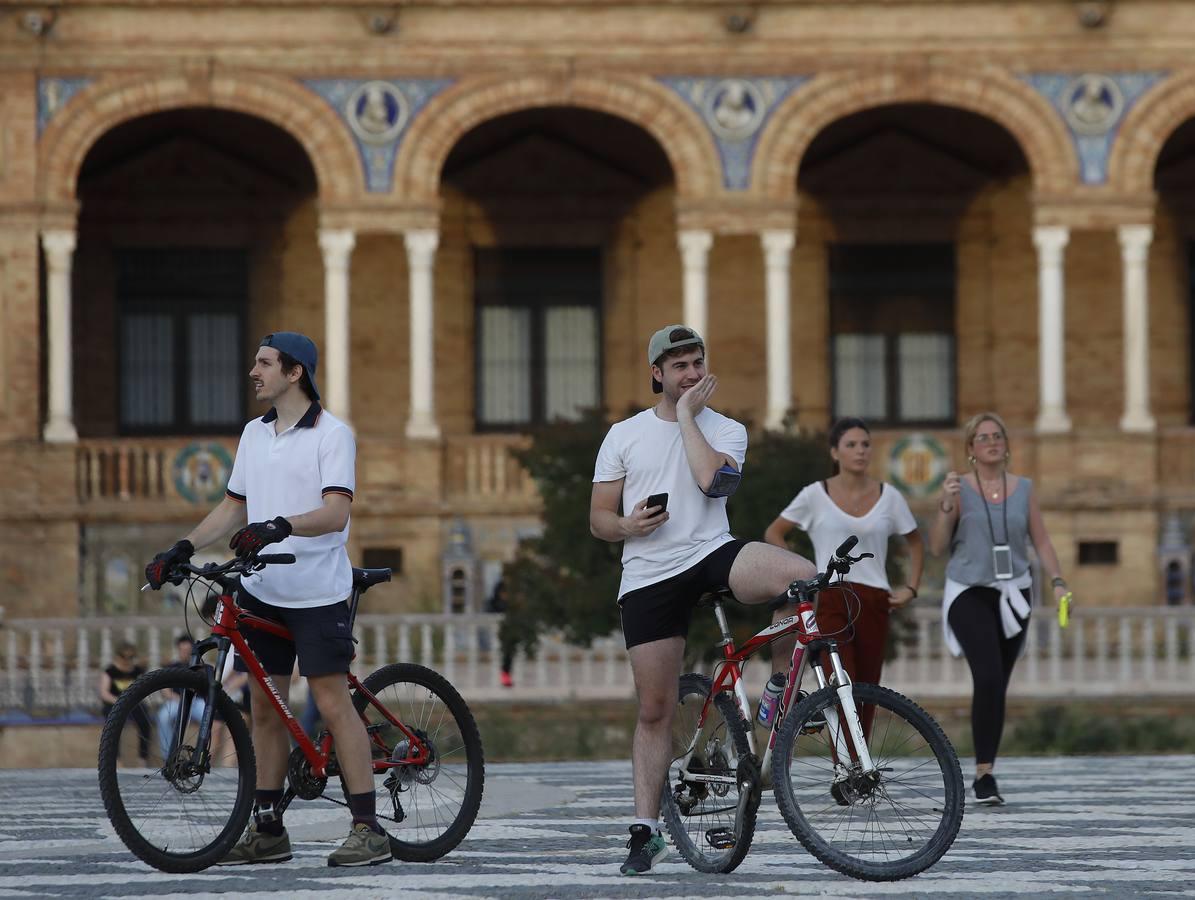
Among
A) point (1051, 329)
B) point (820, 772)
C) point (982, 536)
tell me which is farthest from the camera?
point (1051, 329)

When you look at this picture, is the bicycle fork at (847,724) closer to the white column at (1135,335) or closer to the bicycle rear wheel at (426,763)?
the bicycle rear wheel at (426,763)

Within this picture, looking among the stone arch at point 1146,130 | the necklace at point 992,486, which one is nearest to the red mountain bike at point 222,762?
the necklace at point 992,486

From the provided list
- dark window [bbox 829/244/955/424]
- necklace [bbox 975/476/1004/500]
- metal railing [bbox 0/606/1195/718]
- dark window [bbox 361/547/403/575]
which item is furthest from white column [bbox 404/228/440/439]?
necklace [bbox 975/476/1004/500]

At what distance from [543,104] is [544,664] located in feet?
27.7

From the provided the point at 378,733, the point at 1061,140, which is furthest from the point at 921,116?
the point at 378,733

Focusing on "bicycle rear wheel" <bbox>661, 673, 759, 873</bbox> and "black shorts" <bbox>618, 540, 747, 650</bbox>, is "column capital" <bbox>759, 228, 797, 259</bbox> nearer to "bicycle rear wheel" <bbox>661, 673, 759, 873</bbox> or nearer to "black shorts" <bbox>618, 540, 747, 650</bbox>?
"bicycle rear wheel" <bbox>661, 673, 759, 873</bbox>

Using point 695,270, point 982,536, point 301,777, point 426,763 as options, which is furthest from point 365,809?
point 695,270

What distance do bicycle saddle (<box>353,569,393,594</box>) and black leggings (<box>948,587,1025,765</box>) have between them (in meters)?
3.04

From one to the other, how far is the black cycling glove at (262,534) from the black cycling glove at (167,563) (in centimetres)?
18

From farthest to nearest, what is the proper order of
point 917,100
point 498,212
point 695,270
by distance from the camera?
point 498,212 → point 695,270 → point 917,100

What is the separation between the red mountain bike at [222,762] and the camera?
23.4ft

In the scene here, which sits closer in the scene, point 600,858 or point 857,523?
point 600,858

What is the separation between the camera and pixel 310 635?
287 inches

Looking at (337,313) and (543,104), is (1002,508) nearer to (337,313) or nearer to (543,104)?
(543,104)
